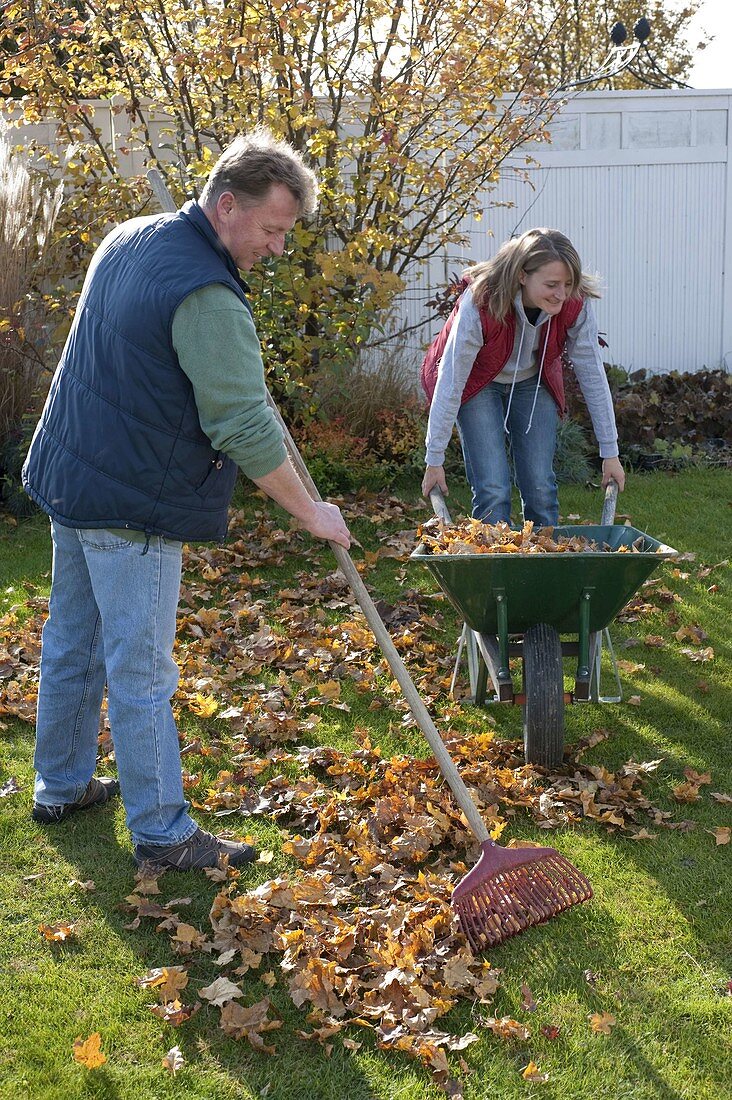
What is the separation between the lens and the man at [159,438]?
2.77m

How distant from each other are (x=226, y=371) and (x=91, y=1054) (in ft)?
5.39

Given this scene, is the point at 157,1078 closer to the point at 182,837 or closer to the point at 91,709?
the point at 182,837

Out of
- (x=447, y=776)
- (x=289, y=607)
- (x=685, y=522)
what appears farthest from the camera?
(x=685, y=522)

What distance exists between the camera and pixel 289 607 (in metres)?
5.65

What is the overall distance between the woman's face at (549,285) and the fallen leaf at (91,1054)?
291cm

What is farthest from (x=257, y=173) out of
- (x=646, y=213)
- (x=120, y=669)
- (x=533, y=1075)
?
(x=646, y=213)

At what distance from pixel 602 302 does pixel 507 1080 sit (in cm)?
910

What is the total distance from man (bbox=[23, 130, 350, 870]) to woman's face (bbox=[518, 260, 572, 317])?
4.43 feet

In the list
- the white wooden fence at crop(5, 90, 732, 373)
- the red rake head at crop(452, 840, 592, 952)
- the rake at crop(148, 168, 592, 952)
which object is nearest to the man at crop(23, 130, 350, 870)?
the rake at crop(148, 168, 592, 952)

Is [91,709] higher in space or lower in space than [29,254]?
lower

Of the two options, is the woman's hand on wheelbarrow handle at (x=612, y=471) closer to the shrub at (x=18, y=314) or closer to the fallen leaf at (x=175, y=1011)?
the fallen leaf at (x=175, y=1011)

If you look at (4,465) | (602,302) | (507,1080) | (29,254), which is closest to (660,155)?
(602,302)

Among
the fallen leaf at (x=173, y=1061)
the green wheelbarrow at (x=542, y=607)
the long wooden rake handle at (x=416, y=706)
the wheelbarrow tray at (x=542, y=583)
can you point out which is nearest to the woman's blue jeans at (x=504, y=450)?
the green wheelbarrow at (x=542, y=607)

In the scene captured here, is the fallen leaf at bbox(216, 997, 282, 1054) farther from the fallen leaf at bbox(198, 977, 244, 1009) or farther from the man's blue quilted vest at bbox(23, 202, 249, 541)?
the man's blue quilted vest at bbox(23, 202, 249, 541)
